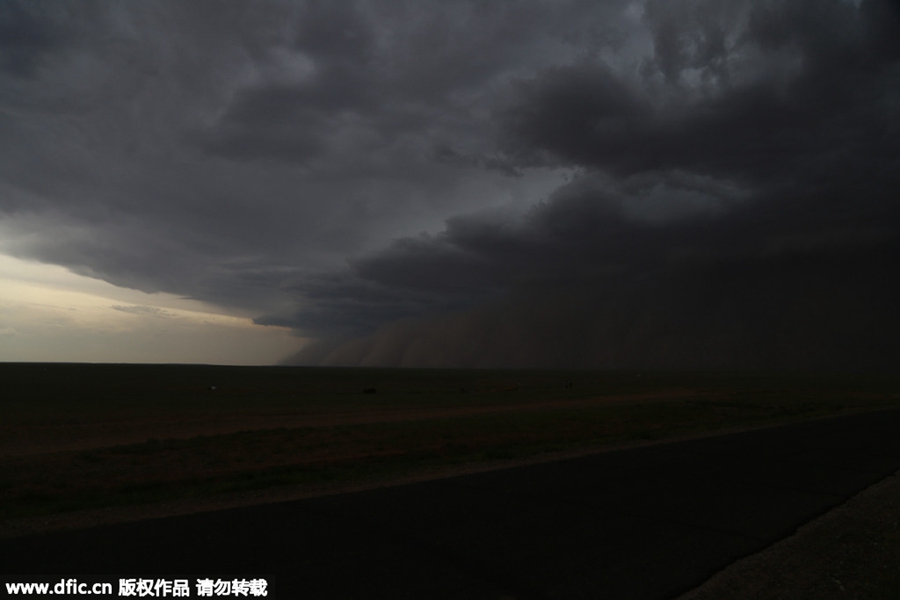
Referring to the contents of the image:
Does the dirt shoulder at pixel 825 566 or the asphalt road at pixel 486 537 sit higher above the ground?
the asphalt road at pixel 486 537

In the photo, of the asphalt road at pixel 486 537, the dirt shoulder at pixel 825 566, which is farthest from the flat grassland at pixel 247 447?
the dirt shoulder at pixel 825 566

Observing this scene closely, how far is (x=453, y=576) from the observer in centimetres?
644

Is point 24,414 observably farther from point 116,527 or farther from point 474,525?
point 474,525

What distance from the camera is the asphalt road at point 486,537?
250 inches

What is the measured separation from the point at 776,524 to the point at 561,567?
4477 millimetres

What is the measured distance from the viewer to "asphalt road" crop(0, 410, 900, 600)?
6359 mm

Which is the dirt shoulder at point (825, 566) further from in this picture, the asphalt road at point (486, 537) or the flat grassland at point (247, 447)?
the flat grassland at point (247, 447)

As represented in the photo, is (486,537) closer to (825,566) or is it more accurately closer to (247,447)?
(825,566)

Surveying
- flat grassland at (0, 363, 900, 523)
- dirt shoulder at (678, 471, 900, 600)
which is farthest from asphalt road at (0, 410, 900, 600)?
flat grassland at (0, 363, 900, 523)

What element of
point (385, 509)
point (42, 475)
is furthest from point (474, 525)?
point (42, 475)

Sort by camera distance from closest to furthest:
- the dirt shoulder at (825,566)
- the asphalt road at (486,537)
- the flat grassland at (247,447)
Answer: the dirt shoulder at (825,566) < the asphalt road at (486,537) < the flat grassland at (247,447)

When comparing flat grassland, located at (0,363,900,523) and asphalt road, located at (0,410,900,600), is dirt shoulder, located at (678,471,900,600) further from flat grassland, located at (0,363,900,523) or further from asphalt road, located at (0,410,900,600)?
flat grassland, located at (0,363,900,523)

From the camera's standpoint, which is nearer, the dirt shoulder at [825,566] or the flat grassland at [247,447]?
the dirt shoulder at [825,566]

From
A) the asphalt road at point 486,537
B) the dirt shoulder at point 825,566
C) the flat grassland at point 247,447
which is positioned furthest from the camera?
the flat grassland at point 247,447
